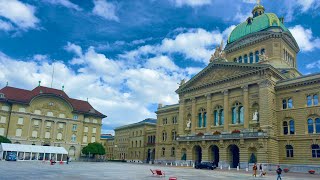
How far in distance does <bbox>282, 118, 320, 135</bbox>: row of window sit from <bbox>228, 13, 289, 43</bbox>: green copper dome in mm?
28091

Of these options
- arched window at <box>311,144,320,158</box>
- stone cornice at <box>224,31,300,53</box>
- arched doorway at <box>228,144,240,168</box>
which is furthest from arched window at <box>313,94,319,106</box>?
stone cornice at <box>224,31,300,53</box>

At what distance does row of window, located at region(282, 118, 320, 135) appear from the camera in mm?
48656

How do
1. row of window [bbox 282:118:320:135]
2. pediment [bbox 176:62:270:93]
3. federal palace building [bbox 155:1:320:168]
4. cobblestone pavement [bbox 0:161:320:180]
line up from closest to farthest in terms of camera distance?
1. cobblestone pavement [bbox 0:161:320:180]
2. row of window [bbox 282:118:320:135]
3. federal palace building [bbox 155:1:320:168]
4. pediment [bbox 176:62:270:93]

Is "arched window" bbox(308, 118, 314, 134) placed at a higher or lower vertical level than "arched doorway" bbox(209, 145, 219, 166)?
higher

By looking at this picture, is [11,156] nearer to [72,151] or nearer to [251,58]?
[72,151]

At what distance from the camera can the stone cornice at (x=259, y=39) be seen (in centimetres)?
6844

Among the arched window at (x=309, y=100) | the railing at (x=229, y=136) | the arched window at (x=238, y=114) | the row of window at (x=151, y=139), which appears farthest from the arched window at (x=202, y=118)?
the row of window at (x=151, y=139)

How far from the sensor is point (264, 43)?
2746 inches

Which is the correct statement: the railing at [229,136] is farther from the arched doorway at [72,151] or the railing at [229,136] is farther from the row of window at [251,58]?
the arched doorway at [72,151]

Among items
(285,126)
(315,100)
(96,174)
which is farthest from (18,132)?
(315,100)

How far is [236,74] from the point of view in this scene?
5838 cm

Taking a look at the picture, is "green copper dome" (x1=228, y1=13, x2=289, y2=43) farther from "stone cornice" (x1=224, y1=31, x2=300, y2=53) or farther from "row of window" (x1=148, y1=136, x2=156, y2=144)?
"row of window" (x1=148, y1=136, x2=156, y2=144)

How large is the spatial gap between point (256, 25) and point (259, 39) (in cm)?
601

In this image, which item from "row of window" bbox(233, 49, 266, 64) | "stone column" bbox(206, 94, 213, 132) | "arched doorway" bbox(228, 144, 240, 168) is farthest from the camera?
"row of window" bbox(233, 49, 266, 64)
